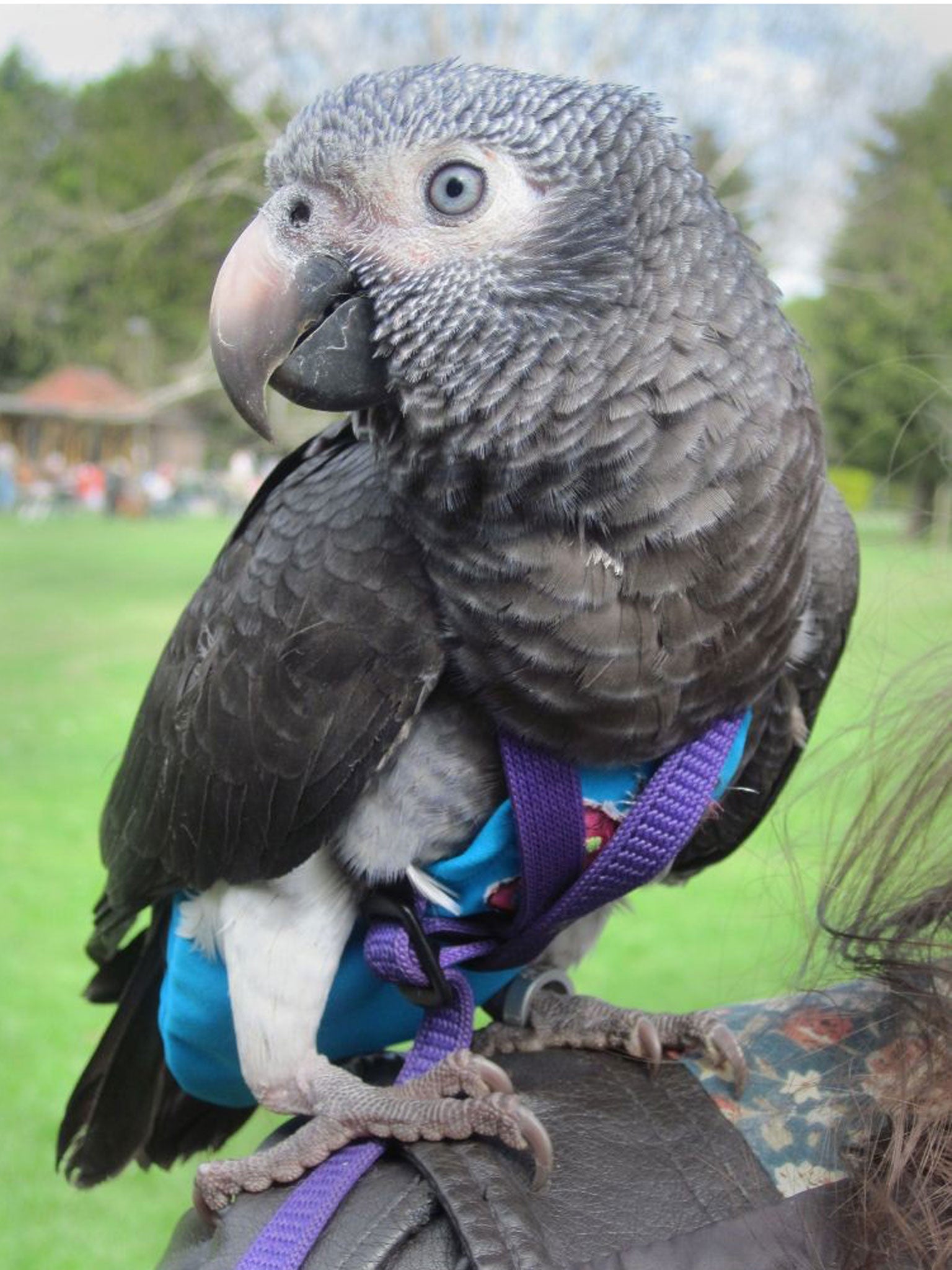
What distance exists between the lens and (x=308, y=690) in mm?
1250

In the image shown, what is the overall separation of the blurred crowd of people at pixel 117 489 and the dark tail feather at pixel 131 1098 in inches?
830

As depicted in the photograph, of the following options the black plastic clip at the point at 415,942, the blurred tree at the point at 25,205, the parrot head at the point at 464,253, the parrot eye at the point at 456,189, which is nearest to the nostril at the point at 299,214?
the parrot head at the point at 464,253

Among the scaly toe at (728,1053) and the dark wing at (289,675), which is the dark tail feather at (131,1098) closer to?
the dark wing at (289,675)

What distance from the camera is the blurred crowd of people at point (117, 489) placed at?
2489cm

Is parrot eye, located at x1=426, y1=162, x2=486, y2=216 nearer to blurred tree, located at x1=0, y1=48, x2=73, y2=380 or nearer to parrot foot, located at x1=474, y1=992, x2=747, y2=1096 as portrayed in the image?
parrot foot, located at x1=474, y1=992, x2=747, y2=1096

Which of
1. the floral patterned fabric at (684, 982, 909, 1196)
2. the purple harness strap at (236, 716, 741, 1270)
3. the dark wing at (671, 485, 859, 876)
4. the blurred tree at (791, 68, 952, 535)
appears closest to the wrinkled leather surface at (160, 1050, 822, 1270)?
the floral patterned fabric at (684, 982, 909, 1196)

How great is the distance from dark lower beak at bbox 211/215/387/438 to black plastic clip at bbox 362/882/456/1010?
1.80 ft

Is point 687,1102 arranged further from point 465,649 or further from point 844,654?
point 844,654

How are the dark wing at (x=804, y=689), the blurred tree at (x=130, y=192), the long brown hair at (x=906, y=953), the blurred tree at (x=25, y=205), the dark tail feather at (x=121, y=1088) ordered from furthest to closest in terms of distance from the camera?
the blurred tree at (x=25, y=205)
the blurred tree at (x=130, y=192)
the dark tail feather at (x=121, y=1088)
the dark wing at (x=804, y=689)
the long brown hair at (x=906, y=953)

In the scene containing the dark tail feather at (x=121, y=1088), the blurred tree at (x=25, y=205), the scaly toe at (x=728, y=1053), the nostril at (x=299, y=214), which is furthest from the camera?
the blurred tree at (x=25, y=205)

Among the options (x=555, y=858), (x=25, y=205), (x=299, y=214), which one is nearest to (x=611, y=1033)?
(x=555, y=858)

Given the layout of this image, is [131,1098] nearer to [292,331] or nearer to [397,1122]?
[397,1122]

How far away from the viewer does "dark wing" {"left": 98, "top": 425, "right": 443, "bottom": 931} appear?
120 cm

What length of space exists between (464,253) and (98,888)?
4.01 metres
